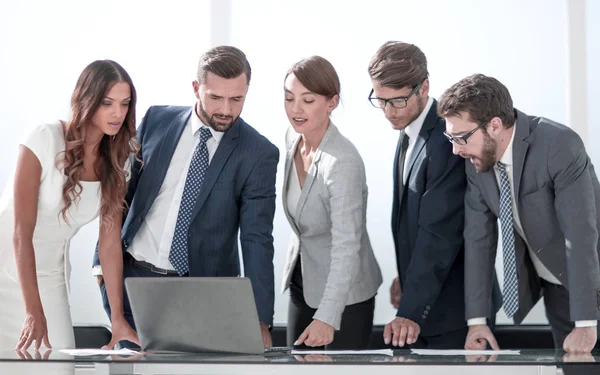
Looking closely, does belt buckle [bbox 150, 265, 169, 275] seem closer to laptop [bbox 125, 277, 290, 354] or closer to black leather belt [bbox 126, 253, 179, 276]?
black leather belt [bbox 126, 253, 179, 276]

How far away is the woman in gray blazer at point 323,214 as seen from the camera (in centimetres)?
296

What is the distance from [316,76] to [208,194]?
0.59m

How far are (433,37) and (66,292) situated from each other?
2474 millimetres

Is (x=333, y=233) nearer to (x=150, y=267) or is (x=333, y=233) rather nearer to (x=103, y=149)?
(x=150, y=267)

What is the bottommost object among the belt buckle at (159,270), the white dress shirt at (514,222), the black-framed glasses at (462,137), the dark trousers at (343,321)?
the dark trousers at (343,321)

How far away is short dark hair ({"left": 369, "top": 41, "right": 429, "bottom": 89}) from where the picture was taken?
3.09 metres

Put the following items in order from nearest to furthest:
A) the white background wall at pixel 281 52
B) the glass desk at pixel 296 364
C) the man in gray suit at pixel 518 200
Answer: the glass desk at pixel 296 364 → the man in gray suit at pixel 518 200 → the white background wall at pixel 281 52

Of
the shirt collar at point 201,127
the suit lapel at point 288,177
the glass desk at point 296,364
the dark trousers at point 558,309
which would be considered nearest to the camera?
the glass desk at point 296,364

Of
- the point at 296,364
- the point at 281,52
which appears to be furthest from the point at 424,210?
the point at 281,52

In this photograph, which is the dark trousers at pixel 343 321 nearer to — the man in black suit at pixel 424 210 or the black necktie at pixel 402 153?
the man in black suit at pixel 424 210

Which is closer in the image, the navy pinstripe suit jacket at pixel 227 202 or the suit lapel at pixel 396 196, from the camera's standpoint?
the navy pinstripe suit jacket at pixel 227 202

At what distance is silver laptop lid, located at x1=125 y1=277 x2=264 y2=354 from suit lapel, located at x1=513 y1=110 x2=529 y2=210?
109 centimetres

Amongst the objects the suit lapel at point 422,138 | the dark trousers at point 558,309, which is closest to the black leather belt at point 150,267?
the suit lapel at point 422,138

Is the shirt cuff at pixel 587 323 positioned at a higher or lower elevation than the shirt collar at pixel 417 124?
lower
